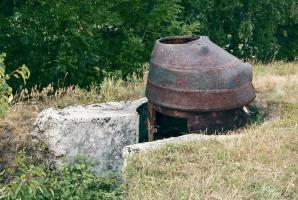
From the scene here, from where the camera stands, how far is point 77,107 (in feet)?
21.5

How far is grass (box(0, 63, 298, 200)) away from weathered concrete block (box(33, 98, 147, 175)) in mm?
231

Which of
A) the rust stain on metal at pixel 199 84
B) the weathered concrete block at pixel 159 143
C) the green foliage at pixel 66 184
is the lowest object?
the green foliage at pixel 66 184

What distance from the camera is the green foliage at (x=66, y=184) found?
452cm

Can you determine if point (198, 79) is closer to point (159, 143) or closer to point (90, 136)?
point (159, 143)

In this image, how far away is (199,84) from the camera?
5695 millimetres

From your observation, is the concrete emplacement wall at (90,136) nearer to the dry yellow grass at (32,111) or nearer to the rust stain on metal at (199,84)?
the dry yellow grass at (32,111)

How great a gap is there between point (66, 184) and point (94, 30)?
6063 millimetres

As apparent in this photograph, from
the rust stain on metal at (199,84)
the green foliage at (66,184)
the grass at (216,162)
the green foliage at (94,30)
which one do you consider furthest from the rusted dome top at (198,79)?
the green foliage at (94,30)

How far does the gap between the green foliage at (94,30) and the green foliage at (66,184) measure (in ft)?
14.5

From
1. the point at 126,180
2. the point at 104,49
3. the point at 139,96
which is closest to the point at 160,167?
the point at 126,180

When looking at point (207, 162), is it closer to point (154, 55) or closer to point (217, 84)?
point (217, 84)

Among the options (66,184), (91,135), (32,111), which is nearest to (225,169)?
(66,184)

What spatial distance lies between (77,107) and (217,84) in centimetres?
207

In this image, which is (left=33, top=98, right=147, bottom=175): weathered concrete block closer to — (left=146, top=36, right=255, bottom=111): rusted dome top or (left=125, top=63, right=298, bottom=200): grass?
(left=146, top=36, right=255, bottom=111): rusted dome top
